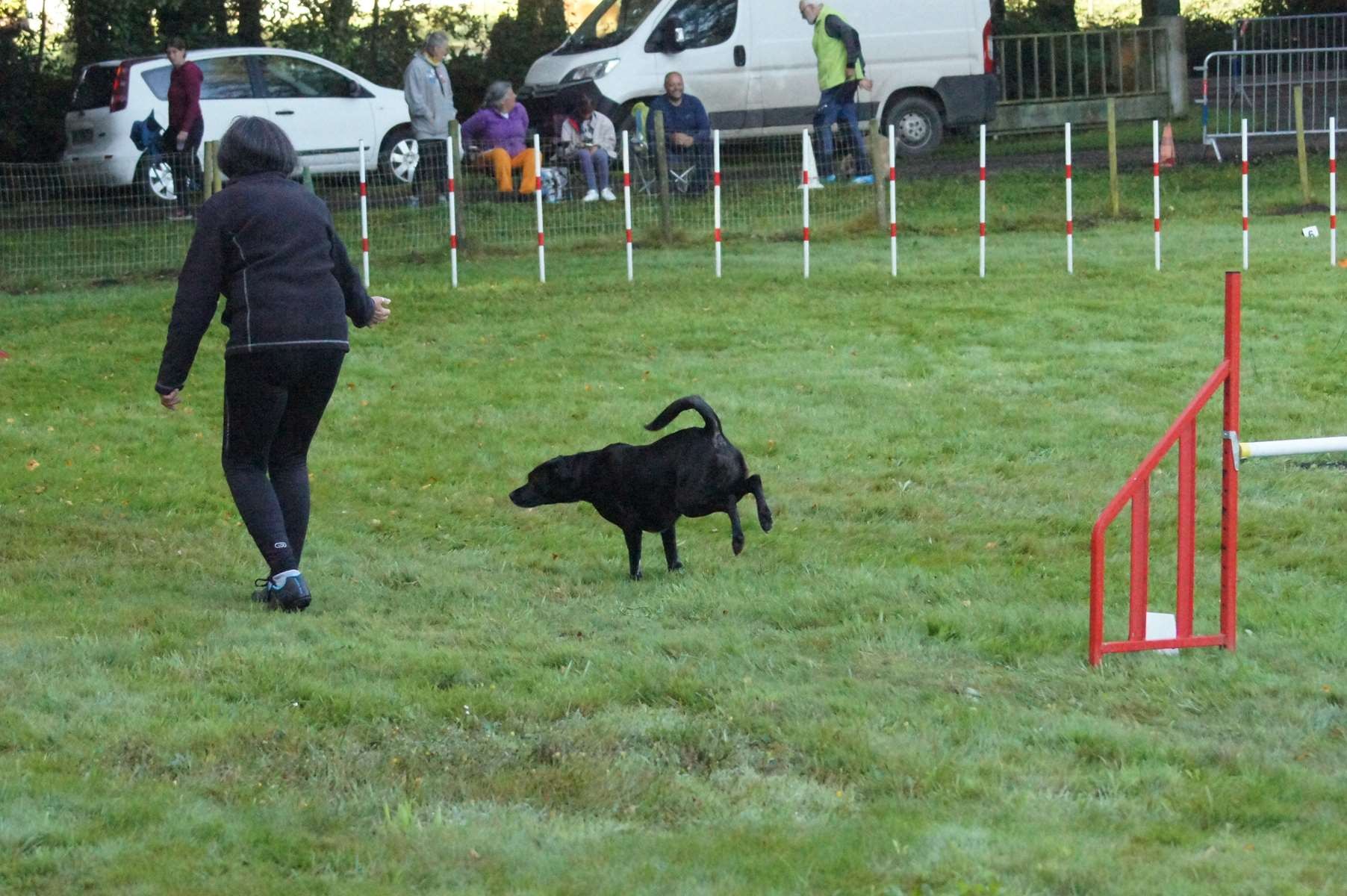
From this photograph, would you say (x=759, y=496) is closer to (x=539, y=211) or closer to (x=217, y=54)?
(x=539, y=211)

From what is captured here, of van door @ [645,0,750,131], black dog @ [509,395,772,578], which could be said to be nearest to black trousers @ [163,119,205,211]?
van door @ [645,0,750,131]

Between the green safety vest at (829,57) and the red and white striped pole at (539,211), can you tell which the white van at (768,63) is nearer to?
the green safety vest at (829,57)

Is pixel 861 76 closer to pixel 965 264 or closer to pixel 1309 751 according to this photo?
pixel 965 264

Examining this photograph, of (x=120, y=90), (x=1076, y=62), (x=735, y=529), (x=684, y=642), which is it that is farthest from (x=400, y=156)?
(x=684, y=642)

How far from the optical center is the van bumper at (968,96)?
21.0 metres

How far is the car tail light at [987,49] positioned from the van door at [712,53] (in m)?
2.91

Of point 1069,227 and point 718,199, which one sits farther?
point 718,199

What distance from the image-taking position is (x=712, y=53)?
20094mm

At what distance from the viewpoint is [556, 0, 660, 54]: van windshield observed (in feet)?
65.4

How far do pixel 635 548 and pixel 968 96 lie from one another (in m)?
15.5

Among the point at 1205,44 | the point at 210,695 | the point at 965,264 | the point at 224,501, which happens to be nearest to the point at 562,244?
the point at 965,264

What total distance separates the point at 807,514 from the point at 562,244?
27.4 feet

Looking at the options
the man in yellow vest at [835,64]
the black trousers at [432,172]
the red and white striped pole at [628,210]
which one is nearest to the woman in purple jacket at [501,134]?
the black trousers at [432,172]

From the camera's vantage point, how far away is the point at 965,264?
49.3 ft
